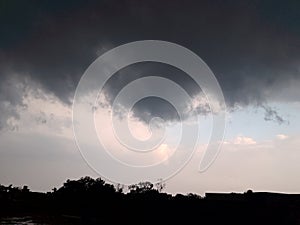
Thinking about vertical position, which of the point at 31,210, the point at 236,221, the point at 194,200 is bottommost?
the point at 236,221

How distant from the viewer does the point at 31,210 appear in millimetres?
70000

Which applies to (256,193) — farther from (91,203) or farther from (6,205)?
(6,205)

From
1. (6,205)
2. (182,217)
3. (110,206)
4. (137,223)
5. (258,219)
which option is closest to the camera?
(258,219)

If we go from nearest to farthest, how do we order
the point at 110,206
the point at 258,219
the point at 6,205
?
1. the point at 258,219
2. the point at 110,206
3. the point at 6,205

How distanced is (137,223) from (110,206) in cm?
457

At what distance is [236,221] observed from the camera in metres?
32.4

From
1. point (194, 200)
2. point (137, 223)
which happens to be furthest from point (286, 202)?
point (137, 223)

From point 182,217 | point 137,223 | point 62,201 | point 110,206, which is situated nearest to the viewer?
point 182,217

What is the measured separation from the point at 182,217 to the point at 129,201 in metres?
6.66

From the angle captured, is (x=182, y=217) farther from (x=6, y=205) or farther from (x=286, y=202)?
(x=6, y=205)

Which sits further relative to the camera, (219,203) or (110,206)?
(110,206)

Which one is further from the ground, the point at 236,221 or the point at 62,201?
the point at 62,201

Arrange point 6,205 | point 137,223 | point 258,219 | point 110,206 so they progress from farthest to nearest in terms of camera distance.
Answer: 1. point 6,205
2. point 110,206
3. point 137,223
4. point 258,219

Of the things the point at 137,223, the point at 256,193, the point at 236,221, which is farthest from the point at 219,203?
the point at 137,223
